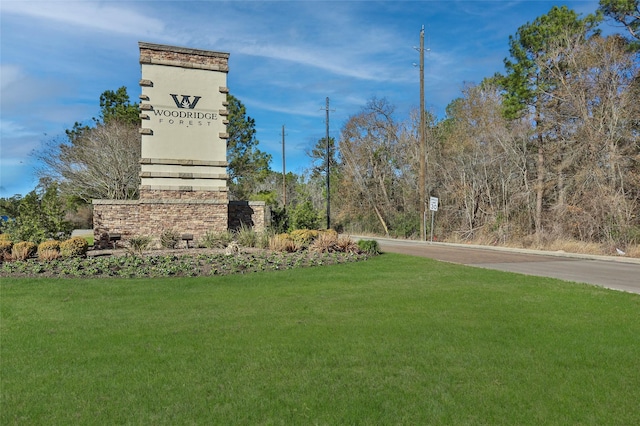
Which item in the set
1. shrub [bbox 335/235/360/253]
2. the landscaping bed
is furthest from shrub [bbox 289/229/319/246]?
the landscaping bed

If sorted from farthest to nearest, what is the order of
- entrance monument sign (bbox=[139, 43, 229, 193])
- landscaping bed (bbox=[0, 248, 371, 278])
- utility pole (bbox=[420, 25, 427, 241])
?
1. utility pole (bbox=[420, 25, 427, 241])
2. entrance monument sign (bbox=[139, 43, 229, 193])
3. landscaping bed (bbox=[0, 248, 371, 278])

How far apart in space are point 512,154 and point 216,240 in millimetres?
15609

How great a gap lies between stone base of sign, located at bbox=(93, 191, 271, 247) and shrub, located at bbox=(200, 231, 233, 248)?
1.52 ft

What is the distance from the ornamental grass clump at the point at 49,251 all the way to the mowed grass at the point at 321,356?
3428 mm

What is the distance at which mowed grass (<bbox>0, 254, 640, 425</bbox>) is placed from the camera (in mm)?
3609

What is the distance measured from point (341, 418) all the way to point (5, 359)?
3736 mm

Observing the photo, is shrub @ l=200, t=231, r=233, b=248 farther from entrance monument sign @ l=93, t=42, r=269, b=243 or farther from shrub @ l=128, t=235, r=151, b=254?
shrub @ l=128, t=235, r=151, b=254

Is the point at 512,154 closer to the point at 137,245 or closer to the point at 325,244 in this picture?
the point at 325,244

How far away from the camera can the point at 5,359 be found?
15.9ft

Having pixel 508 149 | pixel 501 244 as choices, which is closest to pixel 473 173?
pixel 508 149

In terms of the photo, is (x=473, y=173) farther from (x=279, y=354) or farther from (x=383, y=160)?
(x=279, y=354)

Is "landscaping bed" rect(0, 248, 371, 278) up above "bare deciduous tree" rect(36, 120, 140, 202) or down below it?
below

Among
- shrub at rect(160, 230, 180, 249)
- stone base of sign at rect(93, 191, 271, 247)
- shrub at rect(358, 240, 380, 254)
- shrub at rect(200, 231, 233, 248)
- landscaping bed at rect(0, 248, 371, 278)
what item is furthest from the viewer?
stone base of sign at rect(93, 191, 271, 247)

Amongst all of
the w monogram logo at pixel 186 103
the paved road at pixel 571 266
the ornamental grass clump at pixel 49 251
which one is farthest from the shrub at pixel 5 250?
the paved road at pixel 571 266
